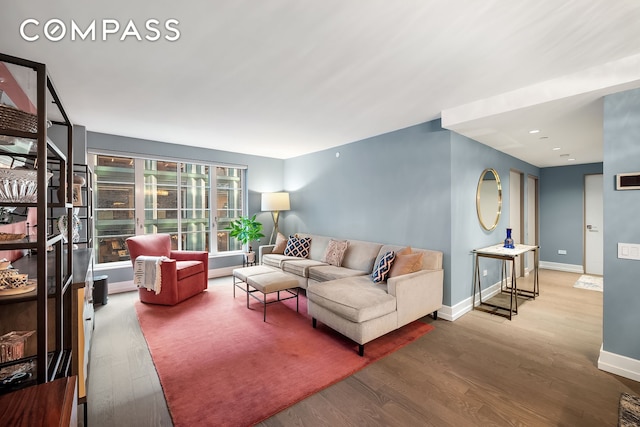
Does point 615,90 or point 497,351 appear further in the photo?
point 497,351

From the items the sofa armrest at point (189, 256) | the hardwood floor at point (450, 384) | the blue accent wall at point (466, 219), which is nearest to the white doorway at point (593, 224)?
the blue accent wall at point (466, 219)

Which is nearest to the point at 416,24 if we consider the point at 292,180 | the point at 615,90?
the point at 615,90

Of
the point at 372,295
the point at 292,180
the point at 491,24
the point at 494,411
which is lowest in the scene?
the point at 494,411

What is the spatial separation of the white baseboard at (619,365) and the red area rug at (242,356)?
4.74ft

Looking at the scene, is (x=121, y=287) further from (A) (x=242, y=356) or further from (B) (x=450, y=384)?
(B) (x=450, y=384)

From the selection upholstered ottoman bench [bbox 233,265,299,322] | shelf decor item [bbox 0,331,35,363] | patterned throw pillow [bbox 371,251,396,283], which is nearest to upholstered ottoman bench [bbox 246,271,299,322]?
upholstered ottoman bench [bbox 233,265,299,322]

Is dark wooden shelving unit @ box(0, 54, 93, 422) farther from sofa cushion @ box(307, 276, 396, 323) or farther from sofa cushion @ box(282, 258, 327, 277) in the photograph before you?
sofa cushion @ box(282, 258, 327, 277)

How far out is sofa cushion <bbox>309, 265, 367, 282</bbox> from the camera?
3.79m

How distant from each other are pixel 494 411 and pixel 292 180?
507 cm

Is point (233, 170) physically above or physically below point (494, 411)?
above

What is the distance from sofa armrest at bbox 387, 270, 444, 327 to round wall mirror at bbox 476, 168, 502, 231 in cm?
133

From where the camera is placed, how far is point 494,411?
6.23 ft

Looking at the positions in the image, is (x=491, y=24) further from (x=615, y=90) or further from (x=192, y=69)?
(x=192, y=69)

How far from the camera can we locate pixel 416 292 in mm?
3070
